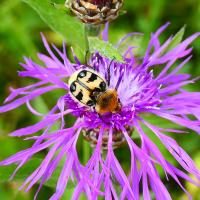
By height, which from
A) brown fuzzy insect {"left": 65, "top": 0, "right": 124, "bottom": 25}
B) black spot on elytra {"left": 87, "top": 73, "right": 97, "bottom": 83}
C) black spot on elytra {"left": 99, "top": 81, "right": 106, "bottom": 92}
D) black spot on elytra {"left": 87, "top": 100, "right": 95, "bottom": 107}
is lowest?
black spot on elytra {"left": 87, "top": 100, "right": 95, "bottom": 107}

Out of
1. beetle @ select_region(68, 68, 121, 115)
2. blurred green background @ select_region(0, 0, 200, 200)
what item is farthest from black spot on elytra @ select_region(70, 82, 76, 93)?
blurred green background @ select_region(0, 0, 200, 200)

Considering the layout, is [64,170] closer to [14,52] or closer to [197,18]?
[14,52]

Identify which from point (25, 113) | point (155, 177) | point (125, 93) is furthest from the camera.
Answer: point (25, 113)

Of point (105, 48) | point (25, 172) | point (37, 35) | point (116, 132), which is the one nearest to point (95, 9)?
point (105, 48)

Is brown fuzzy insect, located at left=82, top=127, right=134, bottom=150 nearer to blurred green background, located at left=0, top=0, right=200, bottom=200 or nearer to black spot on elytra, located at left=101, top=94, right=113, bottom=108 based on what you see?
black spot on elytra, located at left=101, top=94, right=113, bottom=108

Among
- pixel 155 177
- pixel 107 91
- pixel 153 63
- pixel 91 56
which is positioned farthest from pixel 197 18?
pixel 155 177

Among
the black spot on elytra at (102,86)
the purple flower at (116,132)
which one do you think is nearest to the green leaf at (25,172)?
the purple flower at (116,132)

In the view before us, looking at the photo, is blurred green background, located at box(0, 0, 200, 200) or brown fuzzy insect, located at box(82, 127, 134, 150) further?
blurred green background, located at box(0, 0, 200, 200)
